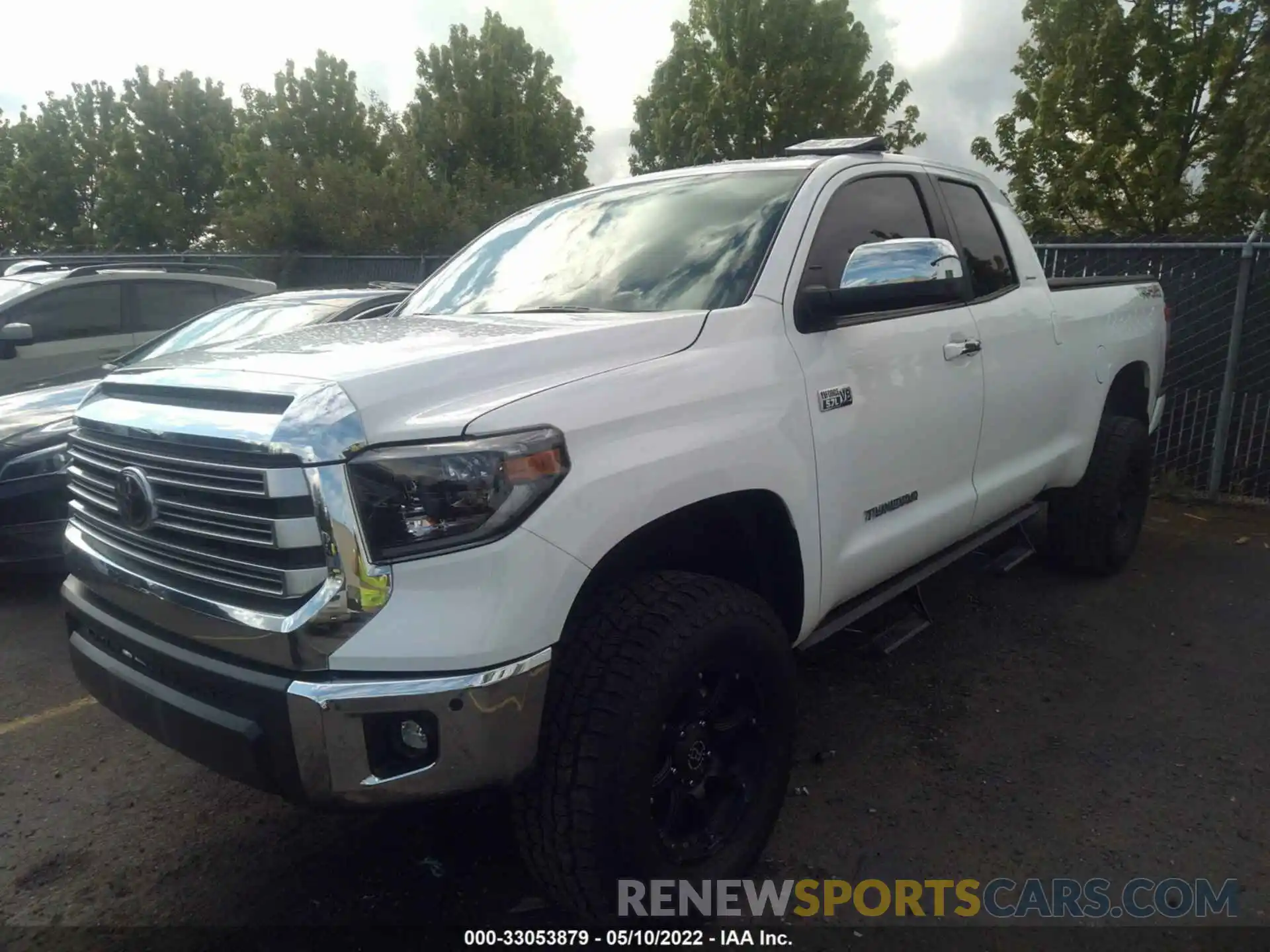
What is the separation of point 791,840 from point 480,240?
256 cm

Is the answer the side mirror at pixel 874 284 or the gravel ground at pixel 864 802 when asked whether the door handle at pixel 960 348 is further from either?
the gravel ground at pixel 864 802

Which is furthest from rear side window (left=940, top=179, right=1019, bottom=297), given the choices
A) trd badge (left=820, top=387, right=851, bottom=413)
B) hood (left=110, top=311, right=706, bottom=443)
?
hood (left=110, top=311, right=706, bottom=443)

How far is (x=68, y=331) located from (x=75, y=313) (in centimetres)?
17

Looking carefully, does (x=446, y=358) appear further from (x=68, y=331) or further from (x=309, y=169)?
(x=309, y=169)

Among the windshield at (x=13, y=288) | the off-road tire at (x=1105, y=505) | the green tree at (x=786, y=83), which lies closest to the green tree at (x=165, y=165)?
the green tree at (x=786, y=83)

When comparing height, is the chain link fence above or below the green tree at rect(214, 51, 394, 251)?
below

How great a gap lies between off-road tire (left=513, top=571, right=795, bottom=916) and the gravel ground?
0.48 m

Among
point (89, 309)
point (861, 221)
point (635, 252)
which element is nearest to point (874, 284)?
point (861, 221)

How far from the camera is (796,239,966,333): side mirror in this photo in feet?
8.73

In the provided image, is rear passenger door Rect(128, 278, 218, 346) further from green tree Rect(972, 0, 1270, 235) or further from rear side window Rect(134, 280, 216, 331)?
green tree Rect(972, 0, 1270, 235)

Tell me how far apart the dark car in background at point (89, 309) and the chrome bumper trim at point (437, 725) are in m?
6.61

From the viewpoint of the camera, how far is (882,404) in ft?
9.50

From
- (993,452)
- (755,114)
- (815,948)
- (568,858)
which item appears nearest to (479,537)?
(568,858)

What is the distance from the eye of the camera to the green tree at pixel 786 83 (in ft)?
71.2
